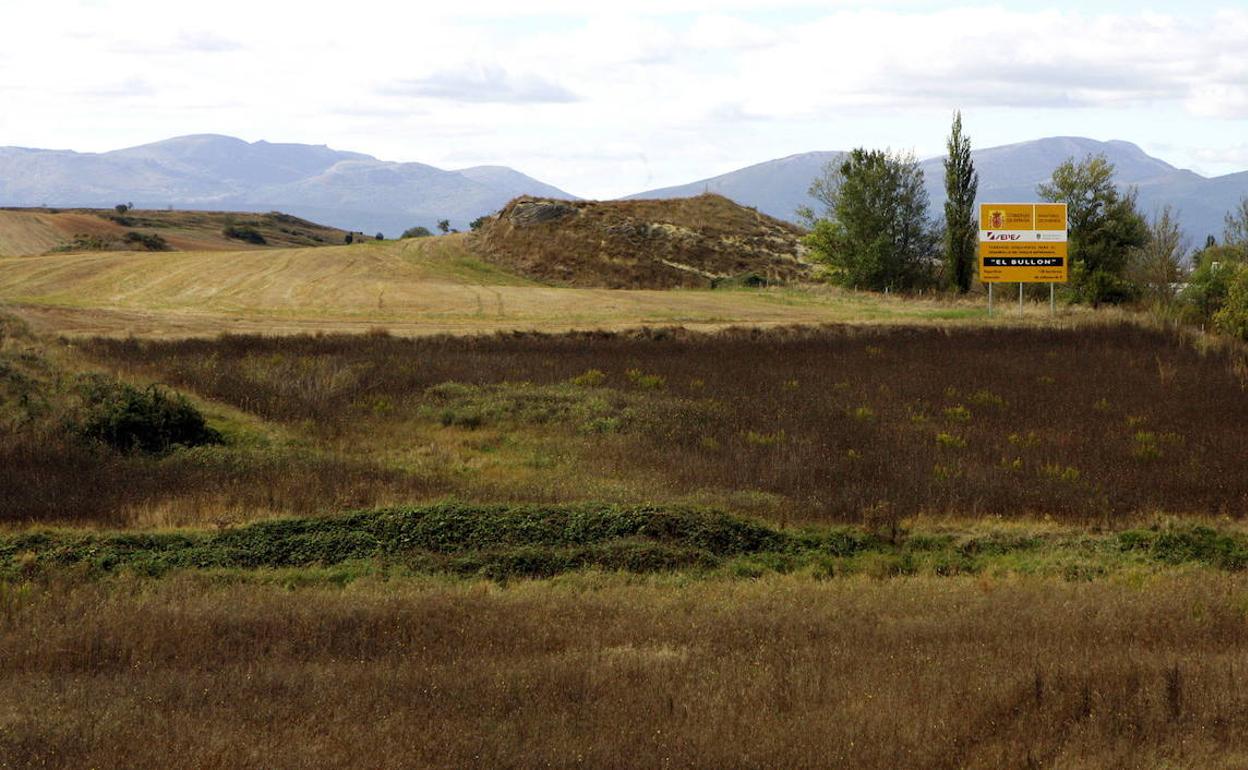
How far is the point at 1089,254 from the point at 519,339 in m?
38.9

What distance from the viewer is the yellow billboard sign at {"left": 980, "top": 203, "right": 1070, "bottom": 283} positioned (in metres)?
47.5

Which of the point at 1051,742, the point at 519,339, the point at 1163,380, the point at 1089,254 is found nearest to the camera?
the point at 1051,742

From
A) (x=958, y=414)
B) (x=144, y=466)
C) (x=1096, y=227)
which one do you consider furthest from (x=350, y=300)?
(x=1096, y=227)

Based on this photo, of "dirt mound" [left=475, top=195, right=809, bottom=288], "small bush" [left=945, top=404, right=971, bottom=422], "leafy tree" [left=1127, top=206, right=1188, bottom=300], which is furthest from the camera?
"dirt mound" [left=475, top=195, right=809, bottom=288]

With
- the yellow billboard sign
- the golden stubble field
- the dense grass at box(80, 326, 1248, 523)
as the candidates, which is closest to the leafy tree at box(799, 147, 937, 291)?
the golden stubble field

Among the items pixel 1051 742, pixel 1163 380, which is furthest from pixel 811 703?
pixel 1163 380

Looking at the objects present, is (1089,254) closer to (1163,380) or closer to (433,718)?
(1163,380)

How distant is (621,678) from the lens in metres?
10.2

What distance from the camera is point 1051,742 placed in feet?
29.2

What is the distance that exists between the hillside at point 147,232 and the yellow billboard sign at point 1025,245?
194 ft

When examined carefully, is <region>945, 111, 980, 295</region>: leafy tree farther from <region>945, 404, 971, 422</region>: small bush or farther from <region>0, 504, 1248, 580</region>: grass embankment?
<region>0, 504, 1248, 580</region>: grass embankment

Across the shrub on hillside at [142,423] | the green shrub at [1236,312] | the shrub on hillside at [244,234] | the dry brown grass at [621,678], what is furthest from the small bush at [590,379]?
the shrub on hillside at [244,234]

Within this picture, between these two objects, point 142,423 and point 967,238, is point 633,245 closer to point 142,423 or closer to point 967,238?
point 967,238

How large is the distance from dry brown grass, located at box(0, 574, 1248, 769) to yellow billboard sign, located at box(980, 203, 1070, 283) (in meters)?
35.5
